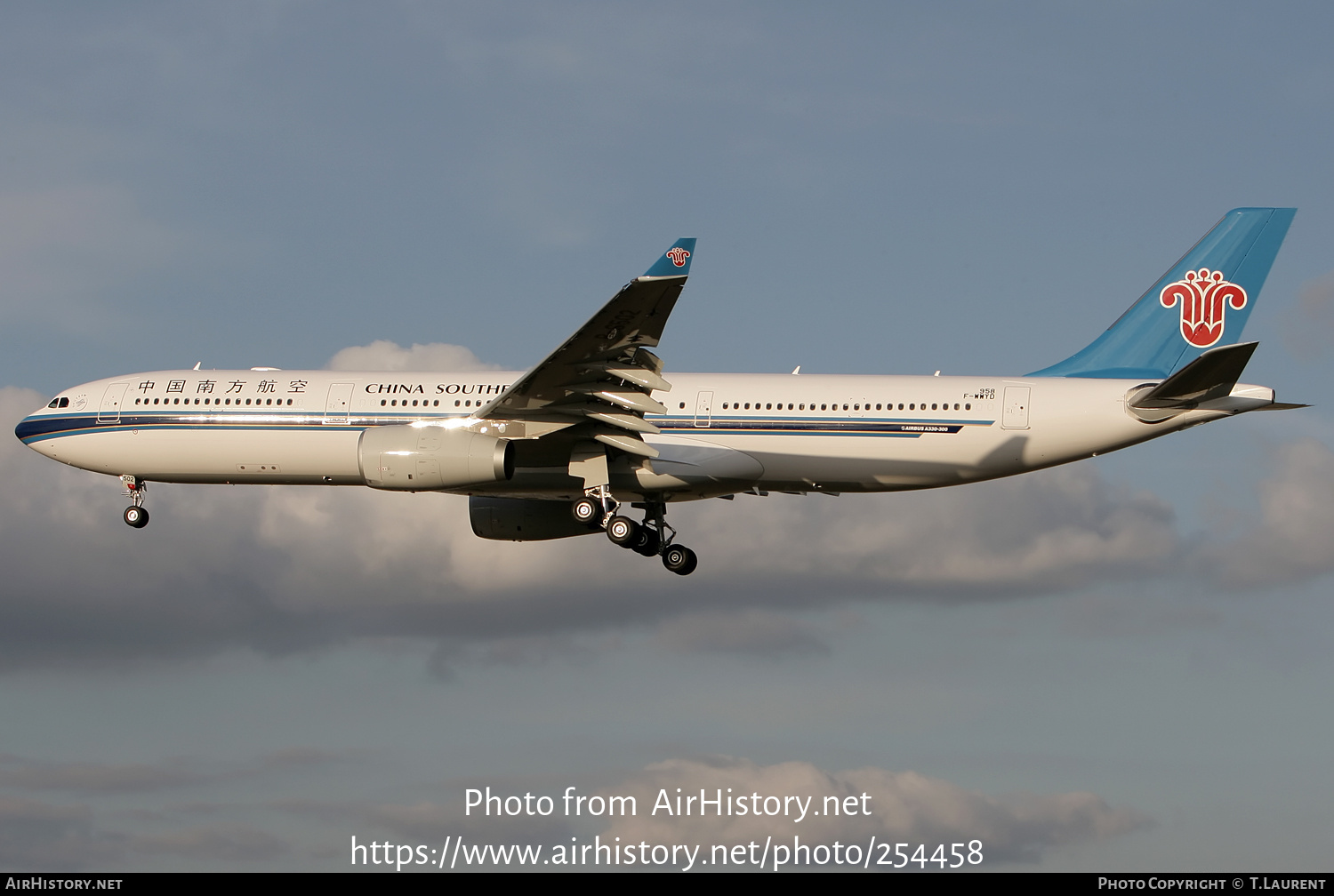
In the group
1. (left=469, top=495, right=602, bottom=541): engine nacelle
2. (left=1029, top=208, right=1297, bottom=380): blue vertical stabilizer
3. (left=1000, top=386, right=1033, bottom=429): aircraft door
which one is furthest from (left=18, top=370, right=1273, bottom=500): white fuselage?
(left=469, top=495, right=602, bottom=541): engine nacelle

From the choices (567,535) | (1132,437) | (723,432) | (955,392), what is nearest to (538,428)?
(723,432)

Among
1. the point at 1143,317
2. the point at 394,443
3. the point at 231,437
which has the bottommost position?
the point at 394,443

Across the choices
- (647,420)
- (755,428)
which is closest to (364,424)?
(647,420)

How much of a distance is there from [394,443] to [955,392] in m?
14.2

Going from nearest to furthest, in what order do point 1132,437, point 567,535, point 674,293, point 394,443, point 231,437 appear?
point 674,293
point 394,443
point 1132,437
point 231,437
point 567,535

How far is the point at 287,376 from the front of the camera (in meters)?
38.6

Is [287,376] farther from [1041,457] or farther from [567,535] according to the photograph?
[1041,457]

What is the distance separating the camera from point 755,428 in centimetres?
3569

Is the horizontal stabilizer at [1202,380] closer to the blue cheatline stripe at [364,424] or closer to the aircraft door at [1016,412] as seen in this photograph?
the aircraft door at [1016,412]

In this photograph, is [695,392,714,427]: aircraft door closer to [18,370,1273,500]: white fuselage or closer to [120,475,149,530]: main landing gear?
[18,370,1273,500]: white fuselage

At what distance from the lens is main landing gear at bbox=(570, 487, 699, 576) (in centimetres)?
3506

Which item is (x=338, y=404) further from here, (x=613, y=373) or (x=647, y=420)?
(x=613, y=373)

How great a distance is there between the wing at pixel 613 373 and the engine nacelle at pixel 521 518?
644 centimetres

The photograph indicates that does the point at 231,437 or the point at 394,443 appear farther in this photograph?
the point at 231,437
